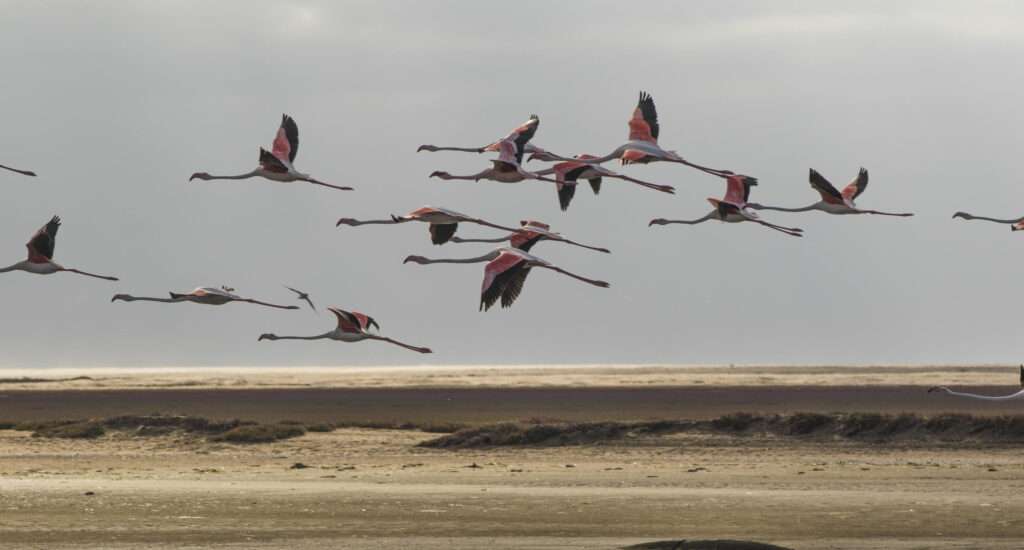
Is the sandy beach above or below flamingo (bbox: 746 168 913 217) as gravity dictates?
below

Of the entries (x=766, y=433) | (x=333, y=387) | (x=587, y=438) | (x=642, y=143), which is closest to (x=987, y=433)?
(x=766, y=433)

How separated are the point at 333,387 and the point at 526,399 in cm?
3313

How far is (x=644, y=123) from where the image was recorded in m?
29.3

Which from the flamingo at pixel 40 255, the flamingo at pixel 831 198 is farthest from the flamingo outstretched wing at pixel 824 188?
the flamingo at pixel 40 255

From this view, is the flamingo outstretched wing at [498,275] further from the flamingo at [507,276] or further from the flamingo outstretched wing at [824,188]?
the flamingo outstretched wing at [824,188]

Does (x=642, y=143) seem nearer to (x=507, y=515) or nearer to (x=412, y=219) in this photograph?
(x=412, y=219)

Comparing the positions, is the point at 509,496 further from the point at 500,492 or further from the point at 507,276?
the point at 507,276

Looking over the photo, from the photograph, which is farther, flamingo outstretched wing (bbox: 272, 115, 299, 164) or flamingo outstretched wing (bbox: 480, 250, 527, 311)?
flamingo outstretched wing (bbox: 272, 115, 299, 164)

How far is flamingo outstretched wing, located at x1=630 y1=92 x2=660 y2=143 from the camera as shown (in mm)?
29188

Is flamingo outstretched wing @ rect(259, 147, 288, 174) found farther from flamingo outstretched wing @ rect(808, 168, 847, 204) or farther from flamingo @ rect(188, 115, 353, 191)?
flamingo outstretched wing @ rect(808, 168, 847, 204)

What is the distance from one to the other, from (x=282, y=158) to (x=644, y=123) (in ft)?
17.6

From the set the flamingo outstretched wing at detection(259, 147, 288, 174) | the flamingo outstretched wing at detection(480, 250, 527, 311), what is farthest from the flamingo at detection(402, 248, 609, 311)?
the flamingo outstretched wing at detection(259, 147, 288, 174)

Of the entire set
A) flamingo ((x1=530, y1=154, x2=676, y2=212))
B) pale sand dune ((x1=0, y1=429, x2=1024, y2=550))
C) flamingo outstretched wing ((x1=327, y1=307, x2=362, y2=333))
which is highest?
flamingo ((x1=530, y1=154, x2=676, y2=212))

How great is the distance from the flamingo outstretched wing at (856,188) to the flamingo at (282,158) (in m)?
8.45
